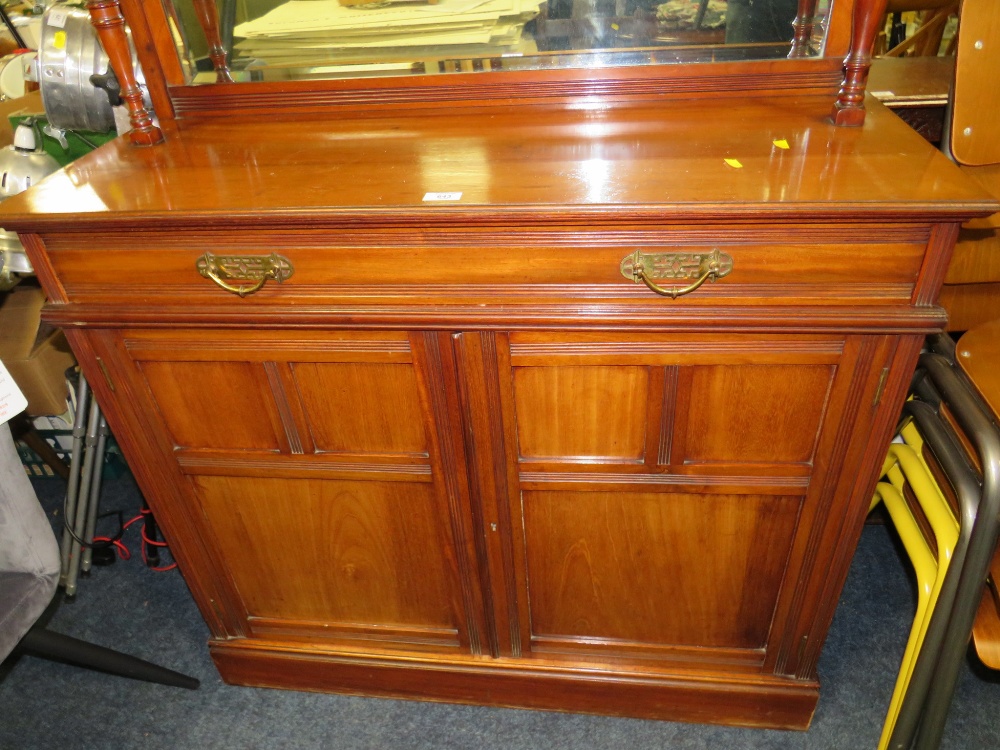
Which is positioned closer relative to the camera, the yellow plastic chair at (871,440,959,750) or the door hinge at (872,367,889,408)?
the door hinge at (872,367,889,408)

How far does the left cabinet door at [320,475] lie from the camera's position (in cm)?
108

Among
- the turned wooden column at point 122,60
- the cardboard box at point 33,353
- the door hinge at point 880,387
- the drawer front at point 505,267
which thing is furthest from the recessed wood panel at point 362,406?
the cardboard box at point 33,353

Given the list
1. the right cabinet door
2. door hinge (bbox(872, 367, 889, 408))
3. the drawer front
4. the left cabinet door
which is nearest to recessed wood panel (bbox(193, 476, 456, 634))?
the left cabinet door

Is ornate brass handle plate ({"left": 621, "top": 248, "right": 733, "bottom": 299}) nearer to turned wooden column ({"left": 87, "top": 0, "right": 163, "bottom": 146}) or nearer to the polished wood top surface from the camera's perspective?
the polished wood top surface

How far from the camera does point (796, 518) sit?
3.74 ft

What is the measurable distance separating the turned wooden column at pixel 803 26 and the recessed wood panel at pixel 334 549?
0.89 meters

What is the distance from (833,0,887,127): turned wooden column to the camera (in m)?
1.00

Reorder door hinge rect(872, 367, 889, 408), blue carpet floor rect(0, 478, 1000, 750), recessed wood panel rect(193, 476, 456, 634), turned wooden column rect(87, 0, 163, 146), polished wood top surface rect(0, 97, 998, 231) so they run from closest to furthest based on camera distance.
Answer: polished wood top surface rect(0, 97, 998, 231)
door hinge rect(872, 367, 889, 408)
turned wooden column rect(87, 0, 163, 146)
recessed wood panel rect(193, 476, 456, 634)
blue carpet floor rect(0, 478, 1000, 750)

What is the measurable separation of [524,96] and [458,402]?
516 mm

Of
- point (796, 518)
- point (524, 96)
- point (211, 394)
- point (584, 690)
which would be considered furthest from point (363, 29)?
point (584, 690)

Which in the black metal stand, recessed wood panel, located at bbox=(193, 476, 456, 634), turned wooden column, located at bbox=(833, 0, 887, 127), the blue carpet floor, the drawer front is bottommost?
the blue carpet floor

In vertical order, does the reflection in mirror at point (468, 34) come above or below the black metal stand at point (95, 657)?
above

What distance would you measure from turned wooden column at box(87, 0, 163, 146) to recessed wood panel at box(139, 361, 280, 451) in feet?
1.22

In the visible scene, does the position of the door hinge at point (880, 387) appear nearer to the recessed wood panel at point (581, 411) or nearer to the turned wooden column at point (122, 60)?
the recessed wood panel at point (581, 411)
